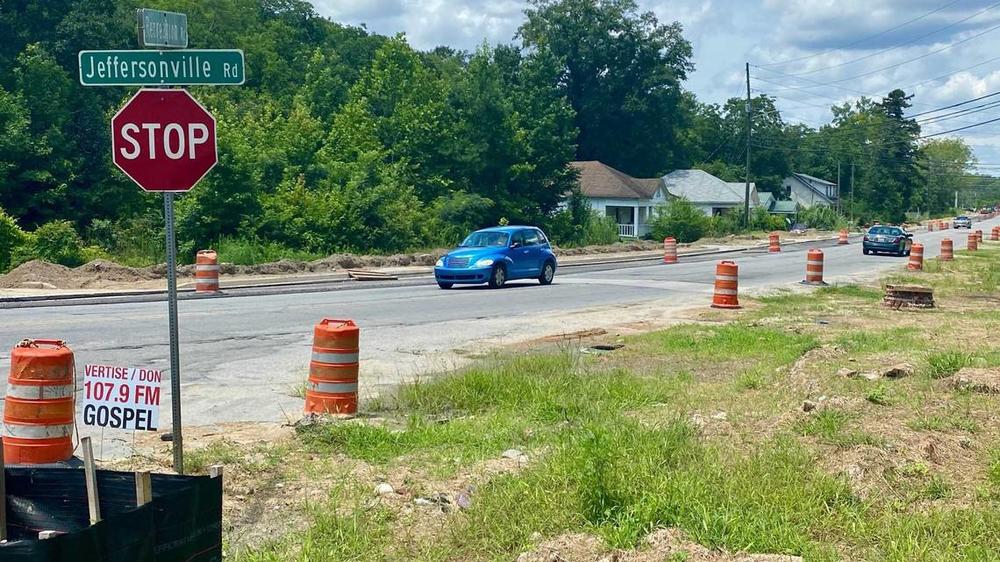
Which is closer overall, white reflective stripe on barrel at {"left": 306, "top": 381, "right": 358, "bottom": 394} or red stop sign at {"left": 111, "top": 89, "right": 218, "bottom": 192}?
red stop sign at {"left": 111, "top": 89, "right": 218, "bottom": 192}

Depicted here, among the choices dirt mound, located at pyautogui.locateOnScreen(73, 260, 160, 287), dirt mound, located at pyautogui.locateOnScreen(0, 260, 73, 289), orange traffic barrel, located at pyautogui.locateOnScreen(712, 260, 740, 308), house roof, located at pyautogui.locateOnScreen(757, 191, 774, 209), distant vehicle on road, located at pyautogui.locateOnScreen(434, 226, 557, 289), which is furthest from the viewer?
house roof, located at pyautogui.locateOnScreen(757, 191, 774, 209)

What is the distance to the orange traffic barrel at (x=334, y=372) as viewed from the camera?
875 centimetres

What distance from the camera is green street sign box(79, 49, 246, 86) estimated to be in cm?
610

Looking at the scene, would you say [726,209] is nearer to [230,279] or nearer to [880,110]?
[880,110]

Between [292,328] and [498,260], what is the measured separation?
10.1 m

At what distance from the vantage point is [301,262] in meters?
32.1

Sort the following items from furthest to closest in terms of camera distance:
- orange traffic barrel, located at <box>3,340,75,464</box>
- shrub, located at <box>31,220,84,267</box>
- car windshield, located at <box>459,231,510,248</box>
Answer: shrub, located at <box>31,220,84,267</box>, car windshield, located at <box>459,231,510,248</box>, orange traffic barrel, located at <box>3,340,75,464</box>

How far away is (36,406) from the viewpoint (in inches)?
260

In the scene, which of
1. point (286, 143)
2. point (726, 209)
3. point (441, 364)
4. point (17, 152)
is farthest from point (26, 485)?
point (726, 209)

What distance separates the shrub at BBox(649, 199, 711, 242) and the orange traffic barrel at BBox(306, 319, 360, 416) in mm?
60419

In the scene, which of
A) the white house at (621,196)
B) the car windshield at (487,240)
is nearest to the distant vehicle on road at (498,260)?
the car windshield at (487,240)

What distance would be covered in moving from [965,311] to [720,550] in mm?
17762

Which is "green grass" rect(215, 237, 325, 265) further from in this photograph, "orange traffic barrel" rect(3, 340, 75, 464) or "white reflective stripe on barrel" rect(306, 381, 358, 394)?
"orange traffic barrel" rect(3, 340, 75, 464)

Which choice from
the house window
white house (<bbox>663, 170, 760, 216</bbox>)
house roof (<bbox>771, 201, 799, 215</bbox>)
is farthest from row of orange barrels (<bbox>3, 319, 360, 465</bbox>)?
house roof (<bbox>771, 201, 799, 215</bbox>)
